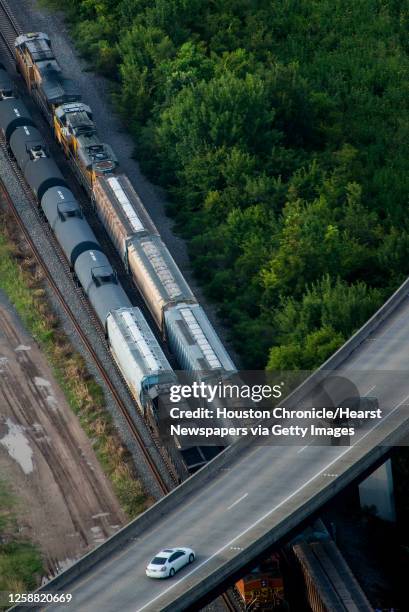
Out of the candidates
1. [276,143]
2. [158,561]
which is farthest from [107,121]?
[158,561]

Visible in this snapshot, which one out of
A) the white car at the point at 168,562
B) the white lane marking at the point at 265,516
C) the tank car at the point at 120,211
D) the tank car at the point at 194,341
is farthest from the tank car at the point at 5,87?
the white car at the point at 168,562

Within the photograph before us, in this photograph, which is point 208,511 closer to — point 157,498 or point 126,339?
point 157,498

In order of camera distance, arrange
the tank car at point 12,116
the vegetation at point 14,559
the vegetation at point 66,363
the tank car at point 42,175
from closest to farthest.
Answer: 1. the vegetation at point 14,559
2. the vegetation at point 66,363
3. the tank car at point 42,175
4. the tank car at point 12,116

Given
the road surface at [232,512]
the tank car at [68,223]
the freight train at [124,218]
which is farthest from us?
the tank car at [68,223]

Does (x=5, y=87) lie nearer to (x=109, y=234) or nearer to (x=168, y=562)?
(x=109, y=234)

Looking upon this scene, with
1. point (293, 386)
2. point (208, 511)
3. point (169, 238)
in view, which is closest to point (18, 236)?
point (169, 238)

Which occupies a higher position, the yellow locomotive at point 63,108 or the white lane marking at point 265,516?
the yellow locomotive at point 63,108

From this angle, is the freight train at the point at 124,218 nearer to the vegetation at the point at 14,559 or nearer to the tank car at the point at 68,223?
the tank car at the point at 68,223
